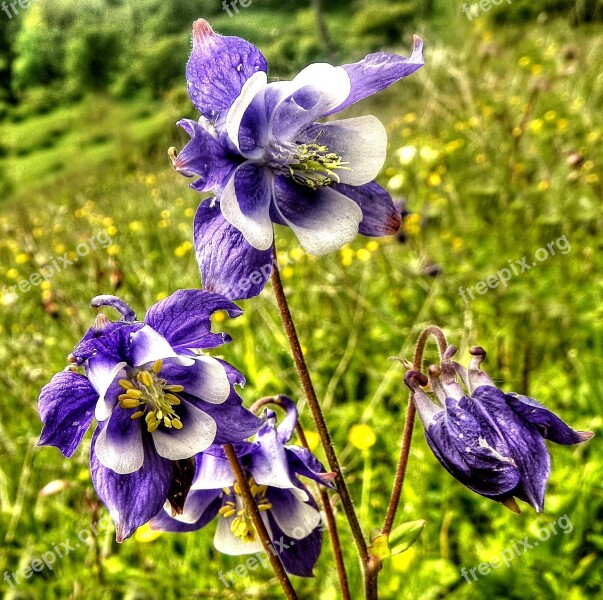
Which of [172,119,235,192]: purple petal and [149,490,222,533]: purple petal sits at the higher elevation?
[172,119,235,192]: purple petal

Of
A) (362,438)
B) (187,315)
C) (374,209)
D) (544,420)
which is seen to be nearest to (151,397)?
(187,315)

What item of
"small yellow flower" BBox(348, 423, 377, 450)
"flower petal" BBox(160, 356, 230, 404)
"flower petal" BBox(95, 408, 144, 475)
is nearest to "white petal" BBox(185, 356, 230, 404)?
"flower petal" BBox(160, 356, 230, 404)

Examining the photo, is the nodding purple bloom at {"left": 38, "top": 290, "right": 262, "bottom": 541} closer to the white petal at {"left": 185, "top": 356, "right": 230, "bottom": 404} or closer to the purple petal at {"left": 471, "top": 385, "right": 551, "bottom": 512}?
the white petal at {"left": 185, "top": 356, "right": 230, "bottom": 404}

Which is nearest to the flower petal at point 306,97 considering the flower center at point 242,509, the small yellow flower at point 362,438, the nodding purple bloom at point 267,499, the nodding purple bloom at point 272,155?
the nodding purple bloom at point 272,155

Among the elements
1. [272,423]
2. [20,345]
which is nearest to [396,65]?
[272,423]

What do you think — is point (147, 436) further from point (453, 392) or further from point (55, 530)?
point (55, 530)

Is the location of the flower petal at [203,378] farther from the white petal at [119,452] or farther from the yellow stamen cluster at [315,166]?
the yellow stamen cluster at [315,166]
